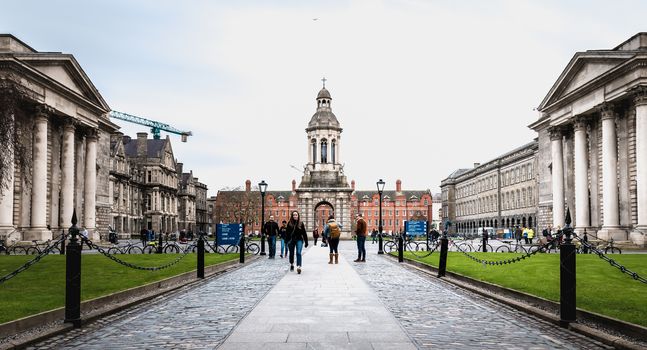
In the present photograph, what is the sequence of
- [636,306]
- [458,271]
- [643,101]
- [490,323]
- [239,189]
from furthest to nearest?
1. [239,189]
2. [643,101]
3. [458,271]
4. [636,306]
5. [490,323]

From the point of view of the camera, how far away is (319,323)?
10.1m

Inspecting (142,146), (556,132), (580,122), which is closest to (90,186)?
(556,132)

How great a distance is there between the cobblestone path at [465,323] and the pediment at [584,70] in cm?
2931

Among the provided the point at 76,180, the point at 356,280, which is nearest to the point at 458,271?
the point at 356,280

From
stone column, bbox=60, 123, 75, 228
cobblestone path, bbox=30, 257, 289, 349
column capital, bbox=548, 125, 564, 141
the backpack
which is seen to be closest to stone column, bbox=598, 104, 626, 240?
column capital, bbox=548, 125, 564, 141

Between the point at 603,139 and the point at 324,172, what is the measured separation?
2063 inches

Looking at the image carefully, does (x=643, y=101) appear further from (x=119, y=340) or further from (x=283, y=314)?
(x=119, y=340)

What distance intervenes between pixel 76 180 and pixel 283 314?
43321mm

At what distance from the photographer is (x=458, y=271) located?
66.2 feet

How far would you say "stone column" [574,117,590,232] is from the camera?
44.7m

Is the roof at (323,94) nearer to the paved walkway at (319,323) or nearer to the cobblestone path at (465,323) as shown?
the cobblestone path at (465,323)

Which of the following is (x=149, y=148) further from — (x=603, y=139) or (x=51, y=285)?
(x=51, y=285)

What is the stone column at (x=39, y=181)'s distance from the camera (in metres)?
40.7

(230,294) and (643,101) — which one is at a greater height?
(643,101)
